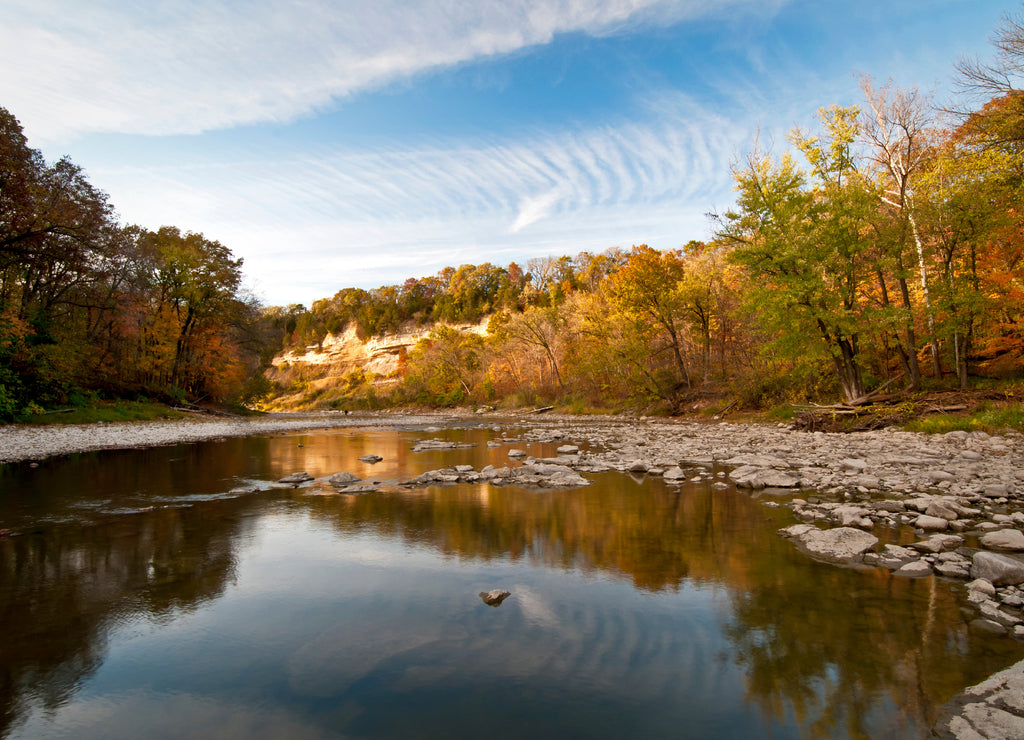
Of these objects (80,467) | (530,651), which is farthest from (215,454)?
(530,651)

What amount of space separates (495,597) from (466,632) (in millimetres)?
607

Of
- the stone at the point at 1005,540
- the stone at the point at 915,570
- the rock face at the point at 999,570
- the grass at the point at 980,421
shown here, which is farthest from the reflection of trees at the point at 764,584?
the grass at the point at 980,421

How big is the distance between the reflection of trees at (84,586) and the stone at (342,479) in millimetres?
3104

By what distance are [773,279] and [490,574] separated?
57.1ft

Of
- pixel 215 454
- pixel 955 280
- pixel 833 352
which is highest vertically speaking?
pixel 955 280

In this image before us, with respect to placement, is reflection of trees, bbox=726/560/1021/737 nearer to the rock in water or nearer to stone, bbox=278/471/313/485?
the rock in water

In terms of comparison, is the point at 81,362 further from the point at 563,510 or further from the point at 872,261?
the point at 872,261

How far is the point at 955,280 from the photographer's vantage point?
1633cm

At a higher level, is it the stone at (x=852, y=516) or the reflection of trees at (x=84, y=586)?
the stone at (x=852, y=516)

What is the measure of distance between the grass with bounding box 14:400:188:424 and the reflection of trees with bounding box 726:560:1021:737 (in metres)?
26.2

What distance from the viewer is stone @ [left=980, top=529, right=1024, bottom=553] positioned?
498 cm

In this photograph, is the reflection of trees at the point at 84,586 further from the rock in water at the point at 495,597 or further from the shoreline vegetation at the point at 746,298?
the shoreline vegetation at the point at 746,298

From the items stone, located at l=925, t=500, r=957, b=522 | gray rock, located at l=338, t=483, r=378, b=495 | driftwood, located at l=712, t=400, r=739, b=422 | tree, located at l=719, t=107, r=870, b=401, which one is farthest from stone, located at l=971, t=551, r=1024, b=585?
driftwood, located at l=712, t=400, r=739, b=422

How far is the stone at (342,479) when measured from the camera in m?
10.6
